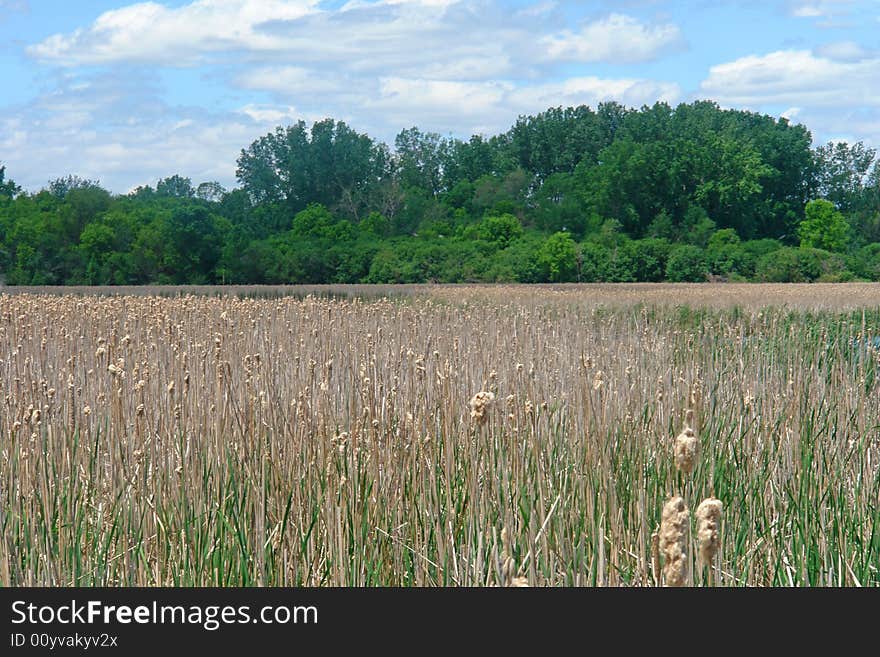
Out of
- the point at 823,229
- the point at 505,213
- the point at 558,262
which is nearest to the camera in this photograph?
the point at 558,262

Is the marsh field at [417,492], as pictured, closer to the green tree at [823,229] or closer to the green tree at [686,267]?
the green tree at [686,267]

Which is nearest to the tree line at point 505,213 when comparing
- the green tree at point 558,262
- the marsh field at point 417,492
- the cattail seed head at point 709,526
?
the green tree at point 558,262

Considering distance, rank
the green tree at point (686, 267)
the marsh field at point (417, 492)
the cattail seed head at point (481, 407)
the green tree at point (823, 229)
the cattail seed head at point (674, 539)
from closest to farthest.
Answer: the cattail seed head at point (674, 539), the cattail seed head at point (481, 407), the marsh field at point (417, 492), the green tree at point (686, 267), the green tree at point (823, 229)

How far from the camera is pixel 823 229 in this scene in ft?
140

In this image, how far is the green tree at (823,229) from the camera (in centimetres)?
4159

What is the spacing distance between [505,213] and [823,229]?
43.3ft

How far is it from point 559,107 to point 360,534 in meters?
59.5

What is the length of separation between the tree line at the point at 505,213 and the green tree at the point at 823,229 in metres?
0.08

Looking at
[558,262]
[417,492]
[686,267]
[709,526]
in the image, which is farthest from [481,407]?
[686,267]

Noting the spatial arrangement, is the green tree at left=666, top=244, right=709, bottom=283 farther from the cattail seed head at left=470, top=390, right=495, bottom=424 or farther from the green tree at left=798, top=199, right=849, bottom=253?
the cattail seed head at left=470, top=390, right=495, bottom=424

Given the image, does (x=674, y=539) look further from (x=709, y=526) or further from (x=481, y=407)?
(x=481, y=407)

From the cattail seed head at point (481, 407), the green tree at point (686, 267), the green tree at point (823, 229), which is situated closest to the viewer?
the cattail seed head at point (481, 407)

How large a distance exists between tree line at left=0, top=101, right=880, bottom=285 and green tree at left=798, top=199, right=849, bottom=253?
0.27 feet

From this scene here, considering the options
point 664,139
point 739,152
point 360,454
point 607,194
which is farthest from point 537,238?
point 360,454
